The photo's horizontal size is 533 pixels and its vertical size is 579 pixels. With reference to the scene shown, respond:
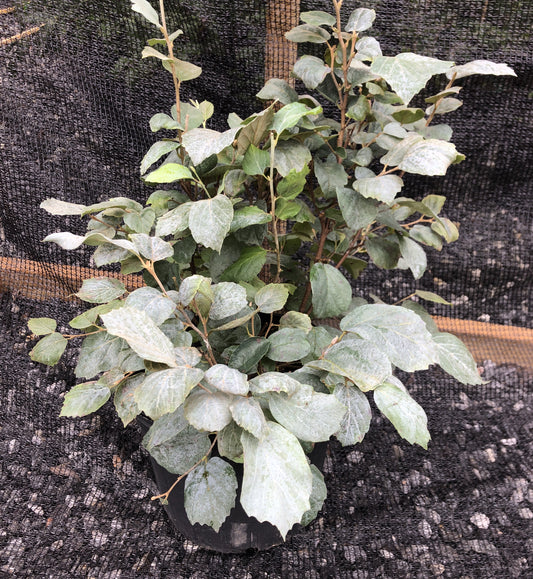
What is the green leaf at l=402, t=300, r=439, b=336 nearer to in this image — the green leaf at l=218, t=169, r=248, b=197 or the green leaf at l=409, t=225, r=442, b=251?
the green leaf at l=409, t=225, r=442, b=251

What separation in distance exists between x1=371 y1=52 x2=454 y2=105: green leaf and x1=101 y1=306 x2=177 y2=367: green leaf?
39 cm

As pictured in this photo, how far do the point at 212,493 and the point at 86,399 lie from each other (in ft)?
0.75

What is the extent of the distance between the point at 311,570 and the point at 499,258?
101cm

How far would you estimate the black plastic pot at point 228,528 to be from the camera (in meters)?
0.91

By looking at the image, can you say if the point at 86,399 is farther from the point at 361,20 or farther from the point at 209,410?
the point at 361,20

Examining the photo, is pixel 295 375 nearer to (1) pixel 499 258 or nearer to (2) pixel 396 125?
(2) pixel 396 125

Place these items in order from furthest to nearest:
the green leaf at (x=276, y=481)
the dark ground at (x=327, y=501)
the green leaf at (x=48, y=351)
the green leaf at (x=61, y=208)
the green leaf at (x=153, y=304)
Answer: the dark ground at (x=327, y=501)
the green leaf at (x=48, y=351)
the green leaf at (x=61, y=208)
the green leaf at (x=153, y=304)
the green leaf at (x=276, y=481)

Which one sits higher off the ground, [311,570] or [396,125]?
[396,125]

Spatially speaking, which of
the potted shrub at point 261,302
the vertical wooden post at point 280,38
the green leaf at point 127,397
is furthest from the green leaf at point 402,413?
the vertical wooden post at point 280,38

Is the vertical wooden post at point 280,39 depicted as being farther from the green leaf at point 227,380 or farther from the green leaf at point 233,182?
the green leaf at point 227,380

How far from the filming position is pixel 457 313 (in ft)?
5.00

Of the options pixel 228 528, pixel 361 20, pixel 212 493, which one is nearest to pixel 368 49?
pixel 361 20

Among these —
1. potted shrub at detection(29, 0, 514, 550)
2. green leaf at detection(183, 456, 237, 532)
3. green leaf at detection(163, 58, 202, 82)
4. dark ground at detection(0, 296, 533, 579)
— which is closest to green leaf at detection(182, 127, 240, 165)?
potted shrub at detection(29, 0, 514, 550)

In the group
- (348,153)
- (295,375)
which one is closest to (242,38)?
(348,153)
